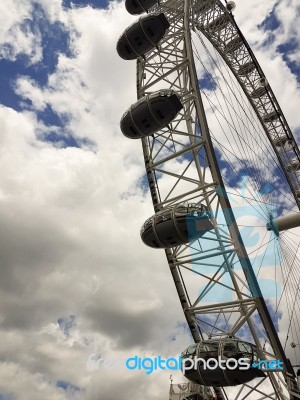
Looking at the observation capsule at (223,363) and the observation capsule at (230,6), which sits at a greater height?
the observation capsule at (230,6)

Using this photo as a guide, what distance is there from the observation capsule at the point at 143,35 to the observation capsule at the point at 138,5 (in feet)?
11.1

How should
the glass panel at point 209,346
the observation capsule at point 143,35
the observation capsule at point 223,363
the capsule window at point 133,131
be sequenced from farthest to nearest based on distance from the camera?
1. the observation capsule at point 143,35
2. the capsule window at point 133,131
3. the glass panel at point 209,346
4. the observation capsule at point 223,363

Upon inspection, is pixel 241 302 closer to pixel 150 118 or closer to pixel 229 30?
pixel 150 118

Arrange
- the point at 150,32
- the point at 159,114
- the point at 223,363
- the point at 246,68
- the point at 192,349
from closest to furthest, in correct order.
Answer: the point at 223,363, the point at 192,349, the point at 159,114, the point at 150,32, the point at 246,68

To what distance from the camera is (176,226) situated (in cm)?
1482

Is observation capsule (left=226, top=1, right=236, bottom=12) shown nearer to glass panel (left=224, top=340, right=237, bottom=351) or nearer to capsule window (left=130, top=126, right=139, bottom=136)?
capsule window (left=130, top=126, right=139, bottom=136)

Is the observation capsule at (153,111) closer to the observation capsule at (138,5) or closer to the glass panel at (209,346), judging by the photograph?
the observation capsule at (138,5)

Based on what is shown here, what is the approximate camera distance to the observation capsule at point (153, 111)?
1580 cm

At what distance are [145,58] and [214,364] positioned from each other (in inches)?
675

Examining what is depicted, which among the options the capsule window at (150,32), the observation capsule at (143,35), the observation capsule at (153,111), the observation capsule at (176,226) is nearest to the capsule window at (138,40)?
the observation capsule at (143,35)

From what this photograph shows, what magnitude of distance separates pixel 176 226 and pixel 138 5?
1446 centimetres

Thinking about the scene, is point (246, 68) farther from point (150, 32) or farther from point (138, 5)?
point (150, 32)

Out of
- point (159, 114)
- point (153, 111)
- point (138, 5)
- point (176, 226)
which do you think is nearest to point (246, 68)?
point (138, 5)

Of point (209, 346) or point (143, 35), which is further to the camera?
point (143, 35)
